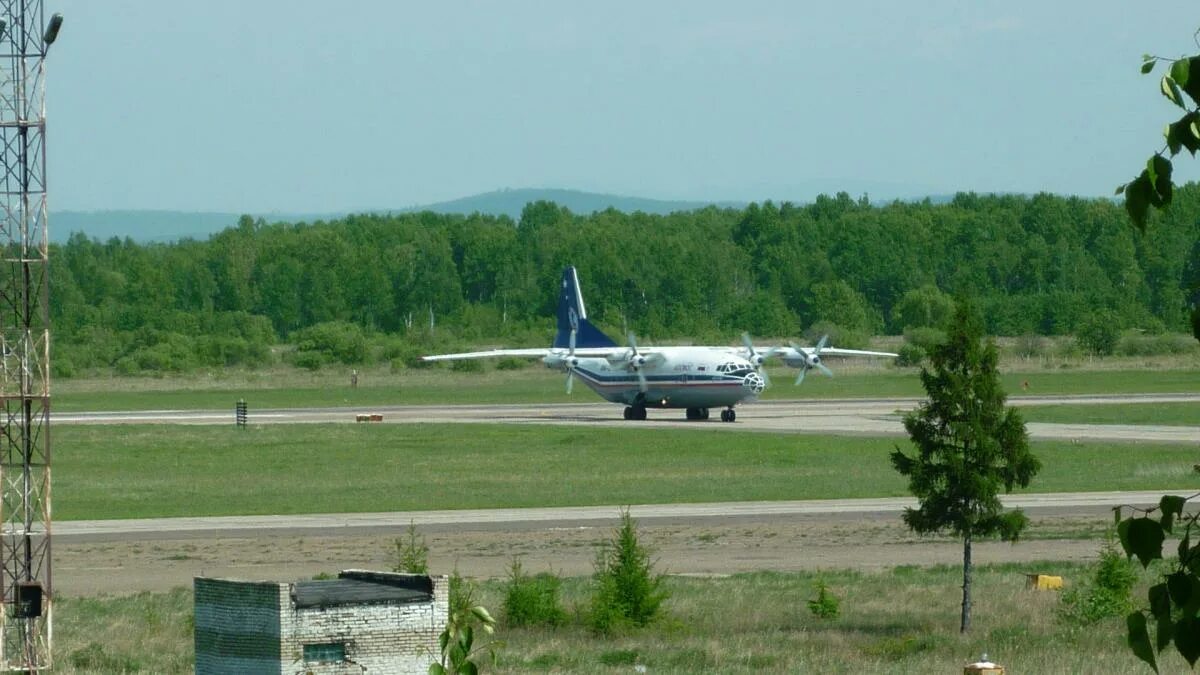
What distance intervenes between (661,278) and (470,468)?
10997 centimetres

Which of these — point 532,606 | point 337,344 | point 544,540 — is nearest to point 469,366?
point 337,344

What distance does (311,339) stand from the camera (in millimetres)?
128375

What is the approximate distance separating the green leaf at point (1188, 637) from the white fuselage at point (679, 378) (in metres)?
62.7

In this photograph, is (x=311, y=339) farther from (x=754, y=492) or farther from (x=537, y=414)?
(x=754, y=492)

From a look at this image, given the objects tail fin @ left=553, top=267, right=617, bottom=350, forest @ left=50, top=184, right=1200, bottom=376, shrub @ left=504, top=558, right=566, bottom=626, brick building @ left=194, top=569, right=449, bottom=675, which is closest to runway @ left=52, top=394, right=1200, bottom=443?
tail fin @ left=553, top=267, right=617, bottom=350

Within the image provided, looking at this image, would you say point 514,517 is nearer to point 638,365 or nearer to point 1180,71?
→ point 638,365

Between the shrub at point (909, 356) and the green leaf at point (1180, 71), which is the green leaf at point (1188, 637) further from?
the shrub at point (909, 356)

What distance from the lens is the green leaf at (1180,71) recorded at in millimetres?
4234

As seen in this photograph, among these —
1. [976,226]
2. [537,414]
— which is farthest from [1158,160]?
[976,226]

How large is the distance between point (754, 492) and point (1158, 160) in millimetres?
39800

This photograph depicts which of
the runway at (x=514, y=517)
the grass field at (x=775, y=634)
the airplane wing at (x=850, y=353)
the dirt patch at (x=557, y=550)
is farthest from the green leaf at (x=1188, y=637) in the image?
the airplane wing at (x=850, y=353)

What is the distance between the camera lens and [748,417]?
7250 centimetres

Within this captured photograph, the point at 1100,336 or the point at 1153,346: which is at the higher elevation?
Result: the point at 1100,336

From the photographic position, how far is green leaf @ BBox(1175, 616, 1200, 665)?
4.33m
